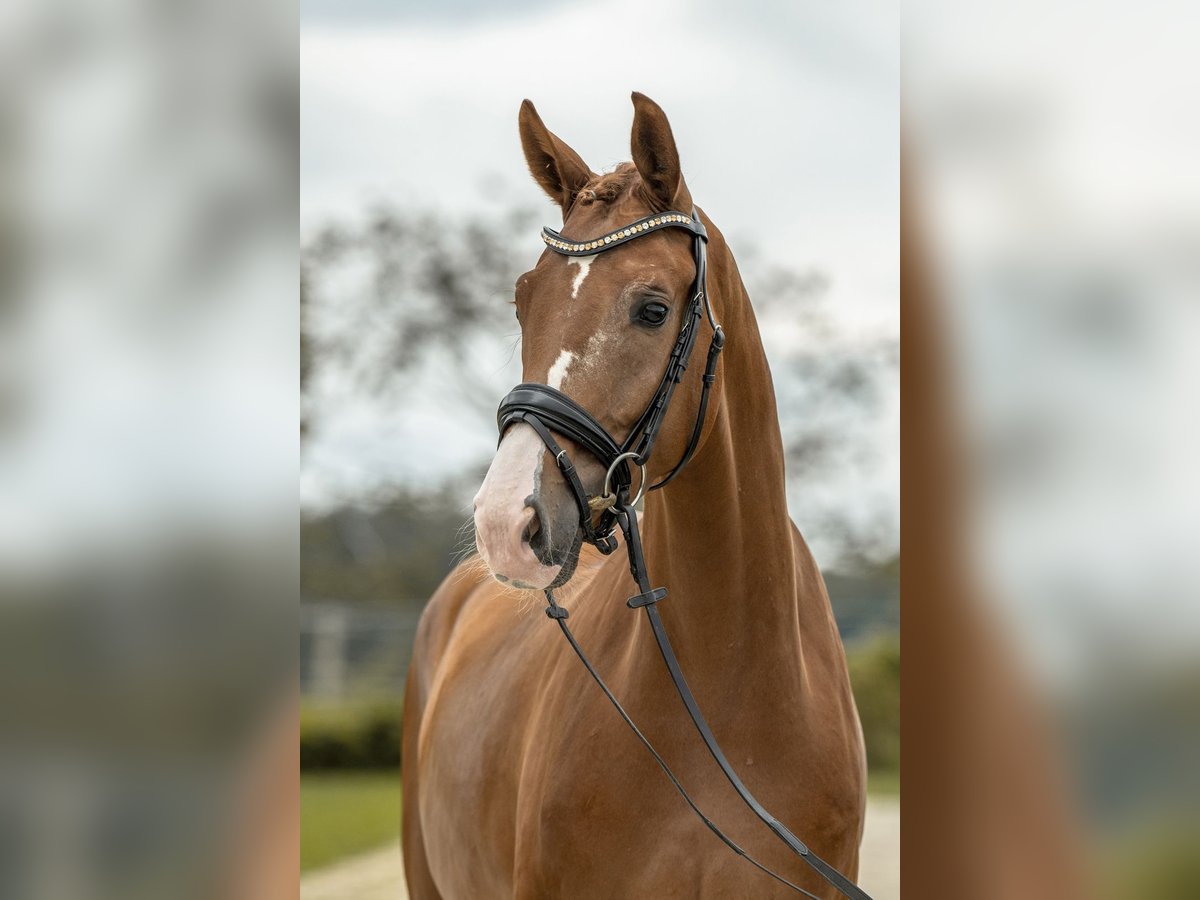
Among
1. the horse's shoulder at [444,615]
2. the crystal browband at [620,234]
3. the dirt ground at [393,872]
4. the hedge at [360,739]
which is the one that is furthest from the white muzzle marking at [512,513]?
the hedge at [360,739]

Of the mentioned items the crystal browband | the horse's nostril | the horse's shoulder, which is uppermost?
the crystal browband

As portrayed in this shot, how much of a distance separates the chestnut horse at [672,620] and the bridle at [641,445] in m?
0.02

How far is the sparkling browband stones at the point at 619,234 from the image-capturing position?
2029mm

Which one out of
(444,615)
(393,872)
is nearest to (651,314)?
(444,615)

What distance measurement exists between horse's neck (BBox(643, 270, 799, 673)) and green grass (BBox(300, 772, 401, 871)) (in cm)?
910

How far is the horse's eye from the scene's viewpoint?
200 centimetres

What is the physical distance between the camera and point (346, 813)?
423 inches

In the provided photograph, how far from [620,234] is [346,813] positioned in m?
10.0

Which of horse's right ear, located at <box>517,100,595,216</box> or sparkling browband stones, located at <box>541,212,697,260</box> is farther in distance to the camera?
horse's right ear, located at <box>517,100,595,216</box>
